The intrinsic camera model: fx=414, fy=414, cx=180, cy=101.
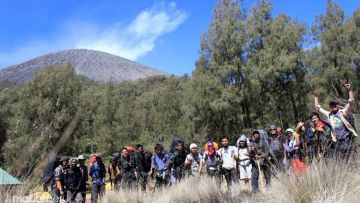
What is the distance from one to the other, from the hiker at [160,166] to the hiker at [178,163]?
0.76ft

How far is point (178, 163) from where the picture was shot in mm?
11953

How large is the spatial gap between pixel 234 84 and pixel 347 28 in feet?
38.5

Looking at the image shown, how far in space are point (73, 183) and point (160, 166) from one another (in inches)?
109

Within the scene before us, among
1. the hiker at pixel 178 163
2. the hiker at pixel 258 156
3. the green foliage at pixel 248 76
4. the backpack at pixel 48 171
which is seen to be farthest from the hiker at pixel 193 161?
the green foliage at pixel 248 76

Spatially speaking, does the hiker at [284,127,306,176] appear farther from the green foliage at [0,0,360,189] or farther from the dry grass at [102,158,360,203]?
the green foliage at [0,0,360,189]

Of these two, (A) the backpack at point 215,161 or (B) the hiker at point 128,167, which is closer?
(A) the backpack at point 215,161

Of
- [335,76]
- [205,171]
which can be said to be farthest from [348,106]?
[335,76]

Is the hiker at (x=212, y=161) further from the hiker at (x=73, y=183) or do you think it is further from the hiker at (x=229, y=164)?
the hiker at (x=73, y=183)

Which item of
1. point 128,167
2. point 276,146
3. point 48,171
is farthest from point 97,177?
A: point 276,146

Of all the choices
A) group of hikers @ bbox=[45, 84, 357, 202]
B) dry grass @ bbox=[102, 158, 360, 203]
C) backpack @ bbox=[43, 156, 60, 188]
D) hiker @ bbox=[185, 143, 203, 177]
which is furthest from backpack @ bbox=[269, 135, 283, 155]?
backpack @ bbox=[43, 156, 60, 188]

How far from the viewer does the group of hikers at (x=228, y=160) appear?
7730 millimetres

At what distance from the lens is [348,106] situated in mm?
7512

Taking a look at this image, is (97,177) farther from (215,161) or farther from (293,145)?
(293,145)

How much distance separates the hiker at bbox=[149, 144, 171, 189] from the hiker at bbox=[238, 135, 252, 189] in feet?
7.71
